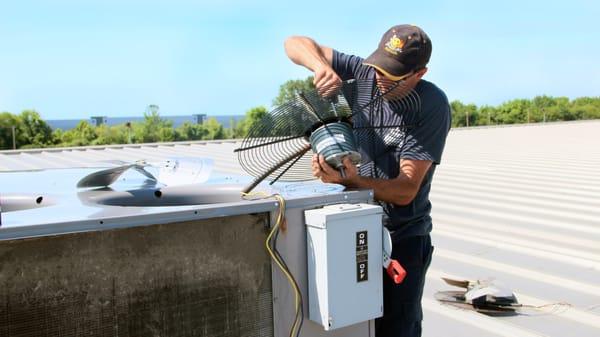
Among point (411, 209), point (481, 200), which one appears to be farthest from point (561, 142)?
point (411, 209)

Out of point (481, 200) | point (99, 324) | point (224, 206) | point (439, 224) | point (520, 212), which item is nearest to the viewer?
point (99, 324)

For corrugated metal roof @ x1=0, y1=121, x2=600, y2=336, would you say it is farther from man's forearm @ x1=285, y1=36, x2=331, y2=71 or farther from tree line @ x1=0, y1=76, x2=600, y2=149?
tree line @ x1=0, y1=76, x2=600, y2=149

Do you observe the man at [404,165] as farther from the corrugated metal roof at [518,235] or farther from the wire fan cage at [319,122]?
the corrugated metal roof at [518,235]

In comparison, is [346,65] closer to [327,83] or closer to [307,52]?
[307,52]

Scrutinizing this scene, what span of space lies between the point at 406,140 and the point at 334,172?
0.41 metres

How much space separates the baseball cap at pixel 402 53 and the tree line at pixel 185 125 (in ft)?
54.5

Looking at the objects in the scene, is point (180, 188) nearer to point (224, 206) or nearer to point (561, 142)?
point (224, 206)

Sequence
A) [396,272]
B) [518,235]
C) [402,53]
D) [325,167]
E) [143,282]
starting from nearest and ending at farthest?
[143,282]
[396,272]
[325,167]
[402,53]
[518,235]

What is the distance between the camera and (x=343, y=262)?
208 centimetres

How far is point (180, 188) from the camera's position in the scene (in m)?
2.68

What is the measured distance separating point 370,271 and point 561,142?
15.9 meters

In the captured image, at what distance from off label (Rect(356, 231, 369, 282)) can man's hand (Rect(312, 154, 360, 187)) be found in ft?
0.95

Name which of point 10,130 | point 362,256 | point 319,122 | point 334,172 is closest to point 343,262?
point 362,256

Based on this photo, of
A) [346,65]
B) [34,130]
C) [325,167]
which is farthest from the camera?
[34,130]
